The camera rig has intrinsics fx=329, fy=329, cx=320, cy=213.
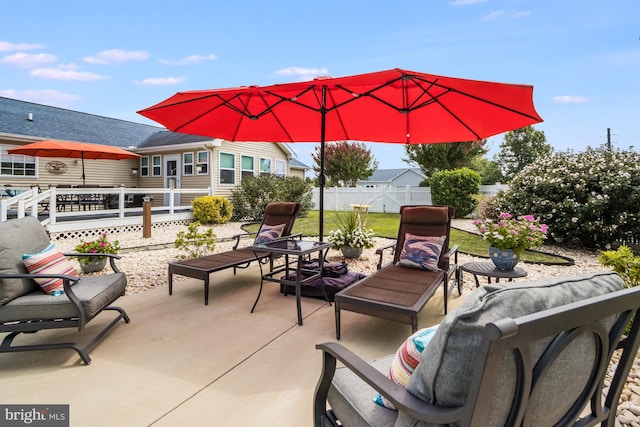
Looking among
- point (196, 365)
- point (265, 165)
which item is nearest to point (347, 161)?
point (265, 165)

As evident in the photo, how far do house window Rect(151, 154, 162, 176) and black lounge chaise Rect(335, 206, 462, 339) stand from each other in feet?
42.5

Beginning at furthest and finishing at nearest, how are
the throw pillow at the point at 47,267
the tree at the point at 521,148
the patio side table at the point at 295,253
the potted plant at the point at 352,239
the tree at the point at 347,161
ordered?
1. the tree at the point at 521,148
2. the tree at the point at 347,161
3. the potted plant at the point at 352,239
4. the patio side table at the point at 295,253
5. the throw pillow at the point at 47,267

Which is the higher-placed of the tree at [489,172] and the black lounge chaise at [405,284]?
the tree at [489,172]

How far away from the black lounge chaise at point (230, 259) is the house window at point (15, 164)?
1141 centimetres

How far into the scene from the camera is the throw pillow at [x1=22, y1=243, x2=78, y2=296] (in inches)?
112

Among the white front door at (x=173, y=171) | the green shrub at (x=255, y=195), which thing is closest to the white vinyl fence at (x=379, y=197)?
the green shrub at (x=255, y=195)

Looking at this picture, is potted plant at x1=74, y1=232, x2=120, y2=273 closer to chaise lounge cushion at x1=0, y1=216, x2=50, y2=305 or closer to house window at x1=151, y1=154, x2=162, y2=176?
chaise lounge cushion at x1=0, y1=216, x2=50, y2=305

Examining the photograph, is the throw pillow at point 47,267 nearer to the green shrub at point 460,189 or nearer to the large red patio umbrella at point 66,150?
the large red patio umbrella at point 66,150

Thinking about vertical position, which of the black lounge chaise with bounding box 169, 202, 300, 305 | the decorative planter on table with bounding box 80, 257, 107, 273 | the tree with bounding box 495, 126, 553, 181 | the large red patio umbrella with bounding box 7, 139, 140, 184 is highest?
the tree with bounding box 495, 126, 553, 181

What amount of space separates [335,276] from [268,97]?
106 inches

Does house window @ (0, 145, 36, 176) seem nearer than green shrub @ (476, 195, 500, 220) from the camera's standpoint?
No

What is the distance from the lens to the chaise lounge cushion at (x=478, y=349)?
965 mm

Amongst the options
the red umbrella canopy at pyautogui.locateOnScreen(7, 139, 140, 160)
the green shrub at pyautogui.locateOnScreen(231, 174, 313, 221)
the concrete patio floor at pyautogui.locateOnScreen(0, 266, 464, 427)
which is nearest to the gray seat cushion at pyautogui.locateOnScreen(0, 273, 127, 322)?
the concrete patio floor at pyautogui.locateOnScreen(0, 266, 464, 427)

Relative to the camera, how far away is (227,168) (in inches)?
555
